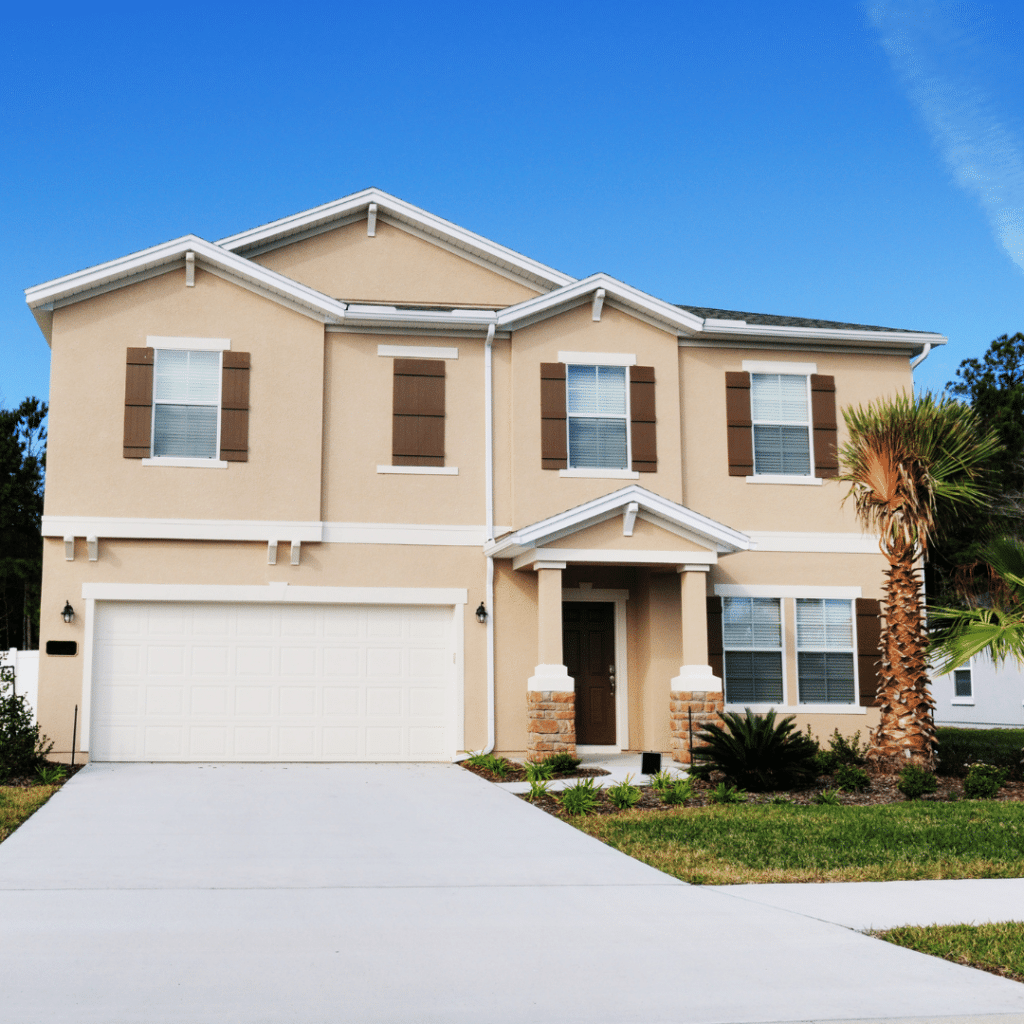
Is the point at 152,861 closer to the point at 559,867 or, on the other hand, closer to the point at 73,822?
the point at 73,822

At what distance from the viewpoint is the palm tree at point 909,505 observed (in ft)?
45.1

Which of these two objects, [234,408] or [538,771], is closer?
[538,771]

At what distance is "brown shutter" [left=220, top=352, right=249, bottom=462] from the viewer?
617 inches

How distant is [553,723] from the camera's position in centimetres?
1455

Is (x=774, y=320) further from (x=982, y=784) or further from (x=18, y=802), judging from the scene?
(x=18, y=802)

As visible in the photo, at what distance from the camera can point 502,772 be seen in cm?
1409

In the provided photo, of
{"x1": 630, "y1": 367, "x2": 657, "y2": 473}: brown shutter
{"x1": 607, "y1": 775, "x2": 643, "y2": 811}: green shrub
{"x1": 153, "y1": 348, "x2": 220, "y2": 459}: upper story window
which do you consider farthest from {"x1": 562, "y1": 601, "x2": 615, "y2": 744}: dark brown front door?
{"x1": 153, "y1": 348, "x2": 220, "y2": 459}: upper story window

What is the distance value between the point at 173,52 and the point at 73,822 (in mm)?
11764

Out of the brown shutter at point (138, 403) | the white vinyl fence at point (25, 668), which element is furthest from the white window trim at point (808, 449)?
the white vinyl fence at point (25, 668)

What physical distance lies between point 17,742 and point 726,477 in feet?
33.5

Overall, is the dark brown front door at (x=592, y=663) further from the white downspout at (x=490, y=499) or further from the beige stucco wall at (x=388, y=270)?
the beige stucco wall at (x=388, y=270)

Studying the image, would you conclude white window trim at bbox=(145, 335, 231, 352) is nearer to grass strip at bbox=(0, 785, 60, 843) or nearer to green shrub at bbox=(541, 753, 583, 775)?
grass strip at bbox=(0, 785, 60, 843)

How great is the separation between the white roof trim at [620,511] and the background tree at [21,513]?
59.5 ft

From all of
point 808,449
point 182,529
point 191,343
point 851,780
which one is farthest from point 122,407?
point 851,780
